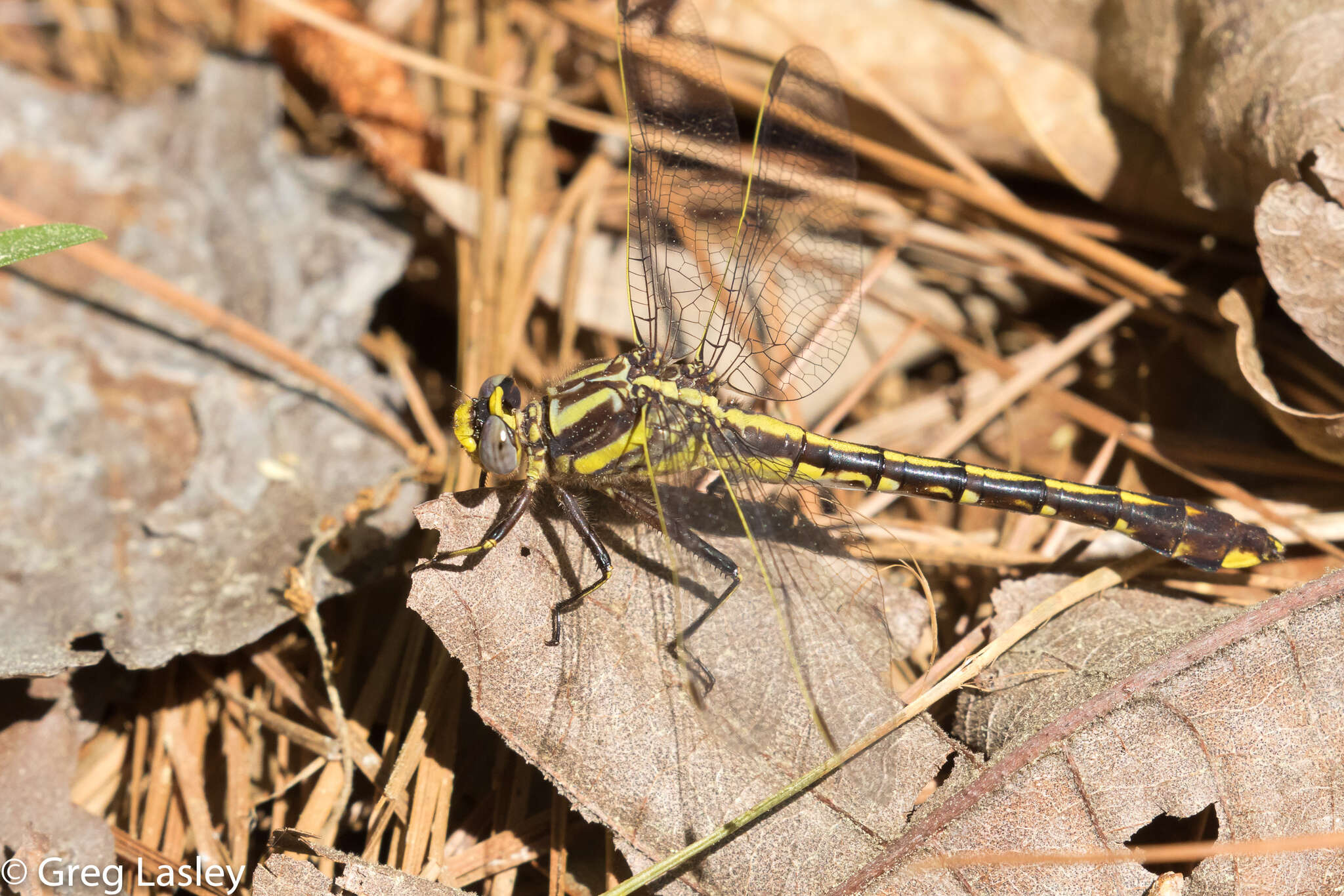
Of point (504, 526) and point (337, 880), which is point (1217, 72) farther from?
point (337, 880)

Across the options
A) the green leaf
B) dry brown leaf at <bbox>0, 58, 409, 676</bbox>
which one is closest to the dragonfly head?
dry brown leaf at <bbox>0, 58, 409, 676</bbox>

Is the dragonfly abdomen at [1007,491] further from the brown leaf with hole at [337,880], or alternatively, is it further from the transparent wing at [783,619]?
the brown leaf with hole at [337,880]

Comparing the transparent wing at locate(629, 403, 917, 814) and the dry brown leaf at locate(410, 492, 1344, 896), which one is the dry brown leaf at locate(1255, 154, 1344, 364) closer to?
the dry brown leaf at locate(410, 492, 1344, 896)

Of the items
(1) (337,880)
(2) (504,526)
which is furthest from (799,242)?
Result: (1) (337,880)

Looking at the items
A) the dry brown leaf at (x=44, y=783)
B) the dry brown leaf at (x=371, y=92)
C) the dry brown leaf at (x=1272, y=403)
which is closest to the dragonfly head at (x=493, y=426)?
the dry brown leaf at (x=44, y=783)

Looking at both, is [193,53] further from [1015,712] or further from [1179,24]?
[1015,712]
